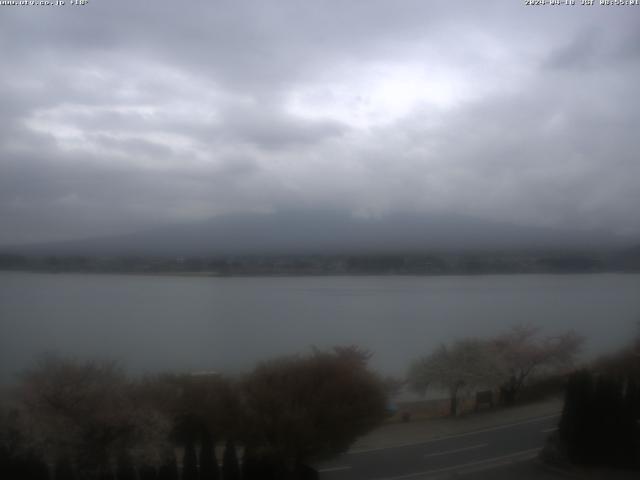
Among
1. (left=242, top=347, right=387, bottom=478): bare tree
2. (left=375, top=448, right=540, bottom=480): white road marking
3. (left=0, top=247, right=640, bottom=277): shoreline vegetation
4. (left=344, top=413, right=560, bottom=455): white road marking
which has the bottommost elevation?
(left=375, top=448, right=540, bottom=480): white road marking

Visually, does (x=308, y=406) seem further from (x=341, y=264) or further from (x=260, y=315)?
(x=341, y=264)

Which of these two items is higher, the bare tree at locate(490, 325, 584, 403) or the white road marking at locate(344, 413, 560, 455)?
the bare tree at locate(490, 325, 584, 403)

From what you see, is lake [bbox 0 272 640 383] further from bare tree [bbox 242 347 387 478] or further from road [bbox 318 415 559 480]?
road [bbox 318 415 559 480]

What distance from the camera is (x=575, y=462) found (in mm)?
6324

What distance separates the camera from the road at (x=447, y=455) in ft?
18.5

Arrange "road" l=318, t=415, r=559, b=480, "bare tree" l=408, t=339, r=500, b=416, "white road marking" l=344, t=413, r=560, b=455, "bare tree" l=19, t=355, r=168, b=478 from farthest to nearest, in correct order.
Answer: "bare tree" l=408, t=339, r=500, b=416, "white road marking" l=344, t=413, r=560, b=455, "road" l=318, t=415, r=559, b=480, "bare tree" l=19, t=355, r=168, b=478

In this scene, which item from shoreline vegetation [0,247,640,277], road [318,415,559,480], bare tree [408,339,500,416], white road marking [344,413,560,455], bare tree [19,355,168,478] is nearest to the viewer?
bare tree [19,355,168,478]

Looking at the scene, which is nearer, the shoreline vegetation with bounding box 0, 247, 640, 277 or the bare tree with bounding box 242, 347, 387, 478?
the bare tree with bounding box 242, 347, 387, 478

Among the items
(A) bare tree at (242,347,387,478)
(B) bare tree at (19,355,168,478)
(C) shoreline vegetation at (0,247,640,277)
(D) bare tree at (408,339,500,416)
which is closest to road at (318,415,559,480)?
(A) bare tree at (242,347,387,478)

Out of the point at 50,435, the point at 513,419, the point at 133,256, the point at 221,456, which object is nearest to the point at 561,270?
the point at 513,419

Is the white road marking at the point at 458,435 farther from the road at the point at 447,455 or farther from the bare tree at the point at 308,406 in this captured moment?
the bare tree at the point at 308,406

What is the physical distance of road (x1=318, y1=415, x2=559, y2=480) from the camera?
5.64m

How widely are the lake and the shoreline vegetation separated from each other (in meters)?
0.09

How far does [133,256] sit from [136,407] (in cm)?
179
